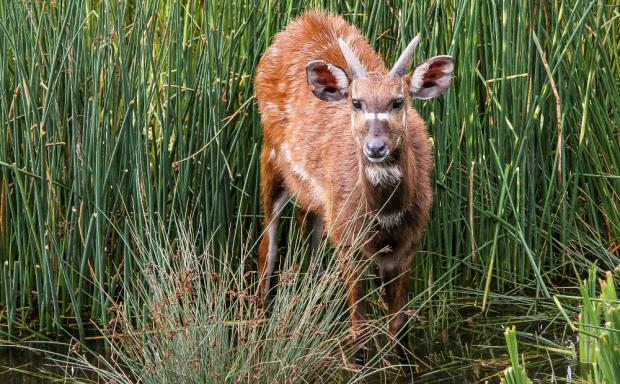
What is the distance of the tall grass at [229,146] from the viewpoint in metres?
5.30

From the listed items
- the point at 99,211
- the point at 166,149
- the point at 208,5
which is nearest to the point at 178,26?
the point at 208,5

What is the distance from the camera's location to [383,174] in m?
4.91

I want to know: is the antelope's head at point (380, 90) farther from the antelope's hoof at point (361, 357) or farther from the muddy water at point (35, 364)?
the muddy water at point (35, 364)

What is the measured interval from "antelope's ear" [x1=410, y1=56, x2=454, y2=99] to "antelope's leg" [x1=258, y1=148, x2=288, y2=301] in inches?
43.4

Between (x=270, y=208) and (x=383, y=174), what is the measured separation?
1129 millimetres

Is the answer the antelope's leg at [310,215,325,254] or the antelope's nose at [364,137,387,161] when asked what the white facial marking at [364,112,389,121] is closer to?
the antelope's nose at [364,137,387,161]

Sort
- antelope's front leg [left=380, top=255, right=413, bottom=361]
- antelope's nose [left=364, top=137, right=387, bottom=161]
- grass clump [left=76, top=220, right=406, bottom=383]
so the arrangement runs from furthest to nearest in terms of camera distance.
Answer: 1. antelope's front leg [left=380, top=255, right=413, bottom=361]
2. antelope's nose [left=364, top=137, right=387, bottom=161]
3. grass clump [left=76, top=220, right=406, bottom=383]

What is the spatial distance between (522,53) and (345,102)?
874 mm

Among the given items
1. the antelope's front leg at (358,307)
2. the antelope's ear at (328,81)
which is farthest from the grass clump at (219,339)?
the antelope's ear at (328,81)

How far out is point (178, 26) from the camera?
530 cm

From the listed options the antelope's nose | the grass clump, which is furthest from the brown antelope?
the grass clump

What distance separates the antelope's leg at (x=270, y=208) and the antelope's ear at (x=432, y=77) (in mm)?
1102

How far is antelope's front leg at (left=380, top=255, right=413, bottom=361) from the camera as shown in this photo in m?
5.16

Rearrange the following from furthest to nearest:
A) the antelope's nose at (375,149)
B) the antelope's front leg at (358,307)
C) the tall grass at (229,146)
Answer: the tall grass at (229,146), the antelope's front leg at (358,307), the antelope's nose at (375,149)
